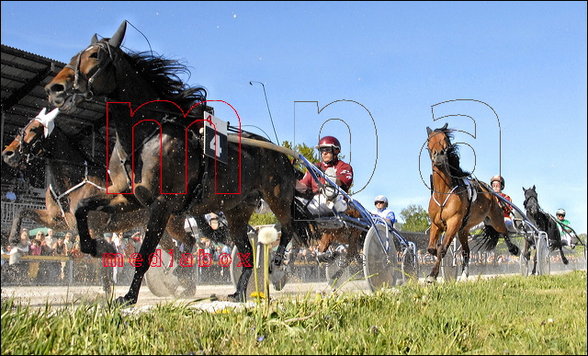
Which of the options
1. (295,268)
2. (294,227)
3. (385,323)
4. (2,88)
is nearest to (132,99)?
(294,227)

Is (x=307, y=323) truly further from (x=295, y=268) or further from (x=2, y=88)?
(x=2, y=88)

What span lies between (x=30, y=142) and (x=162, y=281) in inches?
80.6

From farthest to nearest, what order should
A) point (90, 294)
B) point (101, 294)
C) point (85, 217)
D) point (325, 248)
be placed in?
1. point (325, 248)
2. point (90, 294)
3. point (85, 217)
4. point (101, 294)

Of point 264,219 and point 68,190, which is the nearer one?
point 68,190

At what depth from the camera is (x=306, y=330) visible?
11.0 feet

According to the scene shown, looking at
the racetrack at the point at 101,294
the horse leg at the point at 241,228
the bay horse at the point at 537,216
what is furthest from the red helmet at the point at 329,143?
the bay horse at the point at 537,216

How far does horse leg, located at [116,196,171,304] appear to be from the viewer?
193 inches

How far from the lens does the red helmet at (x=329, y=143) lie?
823 cm

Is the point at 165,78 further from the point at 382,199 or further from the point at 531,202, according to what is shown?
the point at 531,202

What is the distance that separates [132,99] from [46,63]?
19.2ft

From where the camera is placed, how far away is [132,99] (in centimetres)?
561

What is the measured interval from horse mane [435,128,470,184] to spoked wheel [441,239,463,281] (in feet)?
4.83

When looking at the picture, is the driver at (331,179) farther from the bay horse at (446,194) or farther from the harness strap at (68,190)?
the harness strap at (68,190)

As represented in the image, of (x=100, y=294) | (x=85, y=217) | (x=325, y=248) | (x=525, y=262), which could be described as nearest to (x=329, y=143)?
(x=325, y=248)
